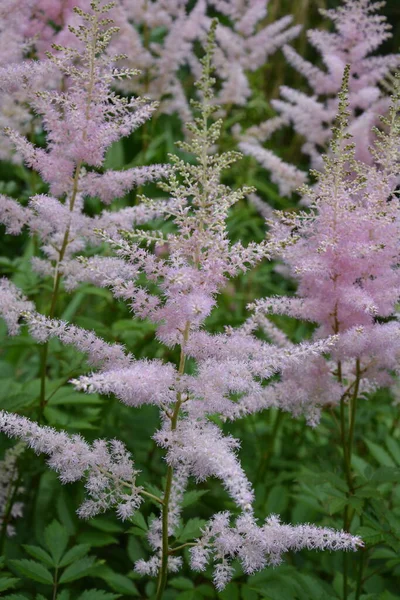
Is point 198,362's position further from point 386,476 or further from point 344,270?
point 386,476

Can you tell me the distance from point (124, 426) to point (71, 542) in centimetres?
87

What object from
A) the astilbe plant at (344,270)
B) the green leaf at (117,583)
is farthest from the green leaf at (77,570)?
the astilbe plant at (344,270)

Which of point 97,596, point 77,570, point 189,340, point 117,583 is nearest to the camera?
point 189,340

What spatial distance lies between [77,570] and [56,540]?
119mm

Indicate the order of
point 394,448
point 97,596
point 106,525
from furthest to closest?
1. point 394,448
2. point 106,525
3. point 97,596

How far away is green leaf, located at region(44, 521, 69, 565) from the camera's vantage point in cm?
A: 206

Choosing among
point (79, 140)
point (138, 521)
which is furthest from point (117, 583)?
point (79, 140)

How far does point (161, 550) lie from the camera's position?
1786mm

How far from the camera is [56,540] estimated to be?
2.11 metres

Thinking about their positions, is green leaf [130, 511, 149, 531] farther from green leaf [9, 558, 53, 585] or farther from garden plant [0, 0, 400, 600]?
green leaf [9, 558, 53, 585]

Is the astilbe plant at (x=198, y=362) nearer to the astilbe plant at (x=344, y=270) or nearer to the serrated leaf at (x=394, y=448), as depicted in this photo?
the astilbe plant at (x=344, y=270)

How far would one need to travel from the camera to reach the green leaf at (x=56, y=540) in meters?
2.06

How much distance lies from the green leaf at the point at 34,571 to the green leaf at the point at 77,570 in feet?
0.15

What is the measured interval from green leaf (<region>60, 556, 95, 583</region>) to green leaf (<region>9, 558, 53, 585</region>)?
4 cm
